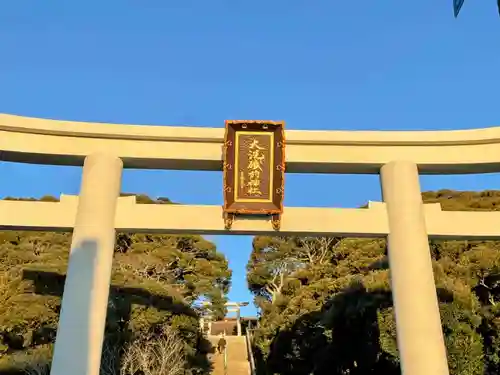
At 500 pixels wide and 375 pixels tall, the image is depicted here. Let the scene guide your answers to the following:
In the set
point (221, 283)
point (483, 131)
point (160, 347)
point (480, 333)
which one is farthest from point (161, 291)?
point (221, 283)

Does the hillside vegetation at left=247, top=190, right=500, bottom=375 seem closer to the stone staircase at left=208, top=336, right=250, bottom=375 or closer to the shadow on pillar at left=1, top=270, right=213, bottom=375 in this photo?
the stone staircase at left=208, top=336, right=250, bottom=375

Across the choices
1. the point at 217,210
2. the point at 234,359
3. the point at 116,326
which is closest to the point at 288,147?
the point at 217,210

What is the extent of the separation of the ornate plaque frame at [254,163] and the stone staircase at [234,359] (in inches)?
500

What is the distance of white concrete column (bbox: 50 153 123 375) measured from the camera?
21.4ft

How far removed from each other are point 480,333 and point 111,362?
8100mm

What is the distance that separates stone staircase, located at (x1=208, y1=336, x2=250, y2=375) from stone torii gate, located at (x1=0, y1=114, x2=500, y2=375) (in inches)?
495

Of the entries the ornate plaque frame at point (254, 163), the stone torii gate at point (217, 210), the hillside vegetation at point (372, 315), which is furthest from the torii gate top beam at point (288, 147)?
the hillside vegetation at point (372, 315)

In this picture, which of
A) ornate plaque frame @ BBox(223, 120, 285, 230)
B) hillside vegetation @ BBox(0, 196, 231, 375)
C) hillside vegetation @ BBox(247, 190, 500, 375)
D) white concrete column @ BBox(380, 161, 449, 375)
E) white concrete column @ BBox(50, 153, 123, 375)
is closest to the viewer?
white concrete column @ BBox(50, 153, 123, 375)

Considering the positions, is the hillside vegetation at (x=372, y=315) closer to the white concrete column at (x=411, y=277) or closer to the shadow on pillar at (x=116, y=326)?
the white concrete column at (x=411, y=277)

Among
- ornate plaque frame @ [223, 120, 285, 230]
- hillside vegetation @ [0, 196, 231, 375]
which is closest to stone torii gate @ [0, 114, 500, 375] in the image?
ornate plaque frame @ [223, 120, 285, 230]

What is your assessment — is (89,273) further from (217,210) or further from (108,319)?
(108,319)

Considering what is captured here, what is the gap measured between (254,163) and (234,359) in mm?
15320

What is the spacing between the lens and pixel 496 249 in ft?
38.4

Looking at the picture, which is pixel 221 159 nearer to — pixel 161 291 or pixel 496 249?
pixel 161 291
